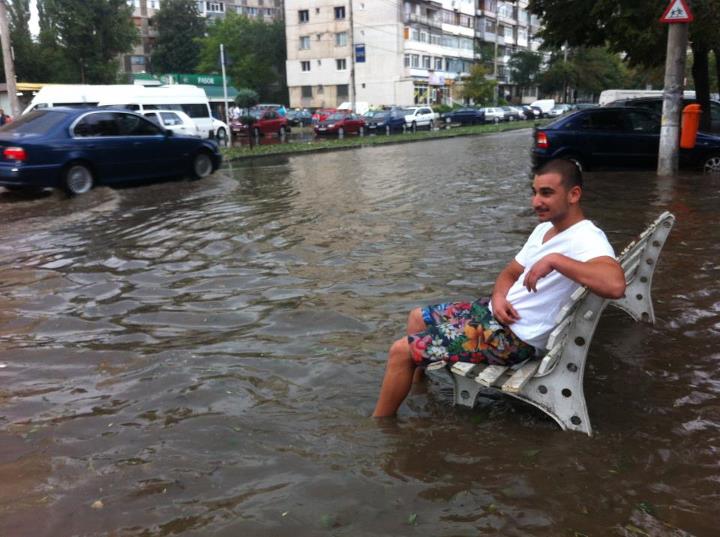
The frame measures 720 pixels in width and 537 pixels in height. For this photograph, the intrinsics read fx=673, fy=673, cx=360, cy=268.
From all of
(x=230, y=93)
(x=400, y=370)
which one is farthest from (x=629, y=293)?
(x=230, y=93)

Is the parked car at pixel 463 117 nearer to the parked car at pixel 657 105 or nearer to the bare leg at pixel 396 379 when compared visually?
the parked car at pixel 657 105

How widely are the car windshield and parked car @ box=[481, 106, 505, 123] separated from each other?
1622 inches

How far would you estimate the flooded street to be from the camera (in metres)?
2.73

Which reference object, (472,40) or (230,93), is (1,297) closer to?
(230,93)

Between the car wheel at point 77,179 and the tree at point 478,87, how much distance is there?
5398cm

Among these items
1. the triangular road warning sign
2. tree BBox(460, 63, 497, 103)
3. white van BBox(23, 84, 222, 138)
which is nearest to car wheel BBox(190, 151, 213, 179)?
the triangular road warning sign

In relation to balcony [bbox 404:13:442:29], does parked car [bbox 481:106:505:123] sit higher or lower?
lower

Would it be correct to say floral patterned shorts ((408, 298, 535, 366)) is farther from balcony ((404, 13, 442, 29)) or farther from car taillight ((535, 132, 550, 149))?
balcony ((404, 13, 442, 29))

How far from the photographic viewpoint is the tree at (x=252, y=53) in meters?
70.9

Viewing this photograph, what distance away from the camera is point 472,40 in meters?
79.4

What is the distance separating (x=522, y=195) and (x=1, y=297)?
8303 mm

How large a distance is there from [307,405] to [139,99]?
2296 centimetres

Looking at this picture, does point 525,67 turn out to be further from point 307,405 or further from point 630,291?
point 307,405

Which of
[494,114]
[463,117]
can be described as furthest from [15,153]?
[494,114]
